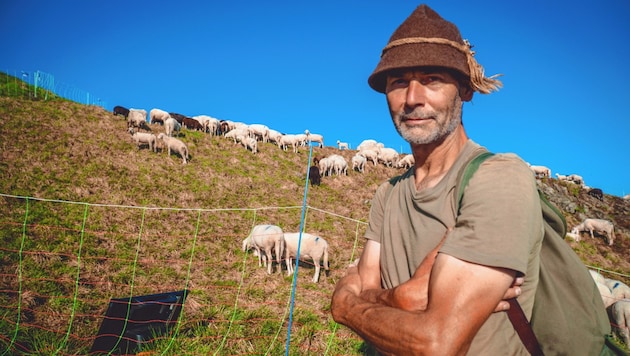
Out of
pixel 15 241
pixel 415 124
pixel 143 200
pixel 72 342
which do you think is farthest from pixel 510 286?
pixel 143 200

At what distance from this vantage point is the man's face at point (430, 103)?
1550mm

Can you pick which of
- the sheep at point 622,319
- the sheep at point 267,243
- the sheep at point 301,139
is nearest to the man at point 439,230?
the sheep at point 267,243

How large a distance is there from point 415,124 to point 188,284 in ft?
26.5

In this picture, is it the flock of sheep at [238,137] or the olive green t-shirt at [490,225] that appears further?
the flock of sheep at [238,137]

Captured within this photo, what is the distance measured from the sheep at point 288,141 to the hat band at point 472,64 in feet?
93.5

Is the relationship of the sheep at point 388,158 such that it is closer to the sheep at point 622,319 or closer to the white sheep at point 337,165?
the white sheep at point 337,165

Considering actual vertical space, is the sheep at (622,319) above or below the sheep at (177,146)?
below

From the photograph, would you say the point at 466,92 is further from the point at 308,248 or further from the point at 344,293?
the point at 308,248

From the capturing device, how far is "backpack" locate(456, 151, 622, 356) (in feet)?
3.90

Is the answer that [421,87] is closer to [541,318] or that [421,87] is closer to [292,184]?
[541,318]

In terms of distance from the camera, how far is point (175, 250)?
1042cm

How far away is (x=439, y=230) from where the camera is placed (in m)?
1.44

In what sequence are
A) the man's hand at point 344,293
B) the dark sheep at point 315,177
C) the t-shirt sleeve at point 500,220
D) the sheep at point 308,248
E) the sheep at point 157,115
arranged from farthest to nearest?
the sheep at point 157,115 < the dark sheep at point 315,177 < the sheep at point 308,248 < the man's hand at point 344,293 < the t-shirt sleeve at point 500,220

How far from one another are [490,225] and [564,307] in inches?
17.0
